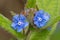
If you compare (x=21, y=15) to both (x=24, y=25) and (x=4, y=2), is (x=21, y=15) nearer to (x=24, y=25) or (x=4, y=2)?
(x=24, y=25)

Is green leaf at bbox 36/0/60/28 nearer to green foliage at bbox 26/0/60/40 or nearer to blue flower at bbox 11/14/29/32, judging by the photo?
green foliage at bbox 26/0/60/40

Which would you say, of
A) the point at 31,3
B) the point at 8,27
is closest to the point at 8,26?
the point at 8,27

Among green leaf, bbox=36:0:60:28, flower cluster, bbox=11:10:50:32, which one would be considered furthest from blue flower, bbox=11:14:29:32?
green leaf, bbox=36:0:60:28

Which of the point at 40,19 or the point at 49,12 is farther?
the point at 49,12

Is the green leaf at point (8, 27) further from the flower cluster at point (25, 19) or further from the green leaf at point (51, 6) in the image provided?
the green leaf at point (51, 6)

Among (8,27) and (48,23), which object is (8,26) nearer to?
(8,27)

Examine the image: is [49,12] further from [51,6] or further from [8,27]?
[8,27]

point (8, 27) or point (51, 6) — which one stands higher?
point (51, 6)
